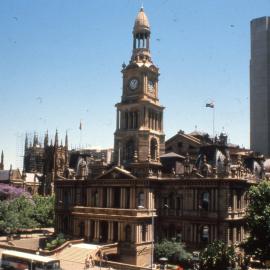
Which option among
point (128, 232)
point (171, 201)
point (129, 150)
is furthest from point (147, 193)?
point (129, 150)

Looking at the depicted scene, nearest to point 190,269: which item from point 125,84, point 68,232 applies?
point 68,232

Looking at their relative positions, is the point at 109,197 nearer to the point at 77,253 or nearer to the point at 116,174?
the point at 116,174

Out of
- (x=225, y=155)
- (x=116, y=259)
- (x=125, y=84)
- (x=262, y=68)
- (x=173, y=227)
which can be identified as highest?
(x=262, y=68)

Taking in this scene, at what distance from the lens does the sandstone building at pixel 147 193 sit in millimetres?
59156

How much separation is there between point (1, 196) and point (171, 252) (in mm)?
59089

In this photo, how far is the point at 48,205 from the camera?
91375mm

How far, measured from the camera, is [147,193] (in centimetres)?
6359

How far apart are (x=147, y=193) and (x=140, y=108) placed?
18280mm

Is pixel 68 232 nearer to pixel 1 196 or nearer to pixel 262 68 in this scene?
pixel 1 196

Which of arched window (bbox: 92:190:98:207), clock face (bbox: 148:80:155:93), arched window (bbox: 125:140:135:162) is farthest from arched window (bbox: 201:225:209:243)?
clock face (bbox: 148:80:155:93)

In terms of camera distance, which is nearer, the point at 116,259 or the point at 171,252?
the point at 171,252

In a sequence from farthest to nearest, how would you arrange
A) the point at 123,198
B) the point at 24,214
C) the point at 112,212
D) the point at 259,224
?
the point at 24,214
the point at 123,198
the point at 112,212
the point at 259,224

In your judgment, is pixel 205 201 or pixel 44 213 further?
pixel 44 213

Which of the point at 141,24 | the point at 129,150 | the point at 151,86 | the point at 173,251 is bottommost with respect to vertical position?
the point at 173,251
